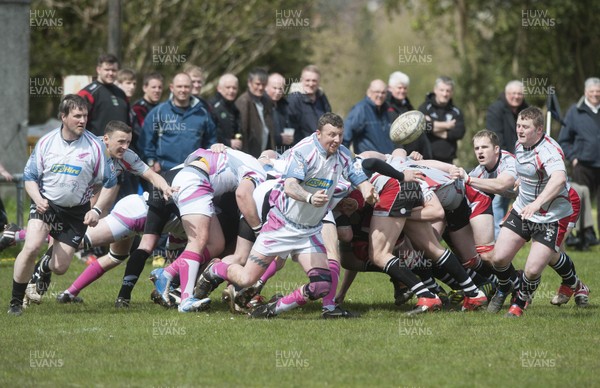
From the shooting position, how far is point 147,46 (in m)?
29.0

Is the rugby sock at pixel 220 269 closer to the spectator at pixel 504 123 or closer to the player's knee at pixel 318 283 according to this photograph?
the player's knee at pixel 318 283

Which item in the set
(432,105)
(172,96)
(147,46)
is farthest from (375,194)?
(147,46)

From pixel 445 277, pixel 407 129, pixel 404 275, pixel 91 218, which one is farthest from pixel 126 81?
pixel 404 275

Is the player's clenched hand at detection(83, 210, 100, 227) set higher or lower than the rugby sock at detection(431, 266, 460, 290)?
higher

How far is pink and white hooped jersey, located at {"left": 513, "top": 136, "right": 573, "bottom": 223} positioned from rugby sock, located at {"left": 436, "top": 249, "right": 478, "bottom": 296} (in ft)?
2.52

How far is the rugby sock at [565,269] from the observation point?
967 cm

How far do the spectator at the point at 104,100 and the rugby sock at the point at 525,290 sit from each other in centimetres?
555

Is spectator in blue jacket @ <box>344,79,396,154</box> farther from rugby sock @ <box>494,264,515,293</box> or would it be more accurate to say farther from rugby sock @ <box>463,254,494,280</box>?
rugby sock @ <box>494,264,515,293</box>

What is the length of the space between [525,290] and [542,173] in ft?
3.42

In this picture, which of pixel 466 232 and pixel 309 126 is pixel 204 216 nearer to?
pixel 466 232

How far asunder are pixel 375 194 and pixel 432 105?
220 inches

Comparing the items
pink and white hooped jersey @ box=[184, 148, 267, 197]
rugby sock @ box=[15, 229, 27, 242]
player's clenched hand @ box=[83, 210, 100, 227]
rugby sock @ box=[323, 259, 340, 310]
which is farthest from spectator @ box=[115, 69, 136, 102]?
rugby sock @ box=[323, 259, 340, 310]

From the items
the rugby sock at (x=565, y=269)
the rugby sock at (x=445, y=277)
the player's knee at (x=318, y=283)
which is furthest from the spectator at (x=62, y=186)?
the rugby sock at (x=565, y=269)

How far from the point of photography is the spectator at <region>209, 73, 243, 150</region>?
13.1m
